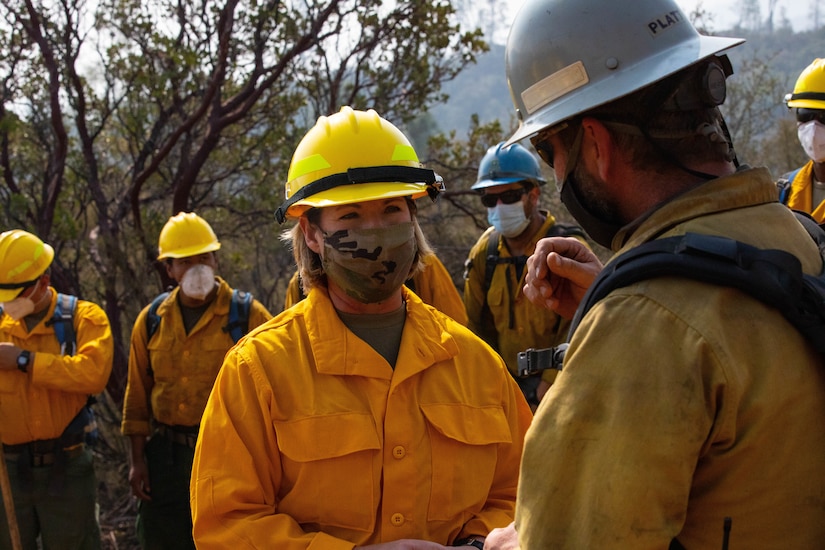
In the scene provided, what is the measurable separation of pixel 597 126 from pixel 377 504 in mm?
1298

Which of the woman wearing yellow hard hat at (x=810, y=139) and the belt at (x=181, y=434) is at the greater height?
the woman wearing yellow hard hat at (x=810, y=139)

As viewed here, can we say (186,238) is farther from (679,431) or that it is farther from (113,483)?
(679,431)

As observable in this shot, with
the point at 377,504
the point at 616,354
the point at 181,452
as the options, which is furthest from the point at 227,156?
the point at 616,354

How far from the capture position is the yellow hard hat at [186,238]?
17.5 feet

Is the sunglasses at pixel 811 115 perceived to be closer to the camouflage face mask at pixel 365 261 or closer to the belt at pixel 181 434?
the camouflage face mask at pixel 365 261

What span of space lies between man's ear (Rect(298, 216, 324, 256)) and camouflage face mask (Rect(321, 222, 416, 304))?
5 cm

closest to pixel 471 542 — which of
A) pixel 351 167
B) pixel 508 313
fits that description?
pixel 351 167

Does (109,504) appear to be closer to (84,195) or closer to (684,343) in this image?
(84,195)

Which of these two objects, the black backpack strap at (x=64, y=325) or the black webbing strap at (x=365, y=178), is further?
the black backpack strap at (x=64, y=325)

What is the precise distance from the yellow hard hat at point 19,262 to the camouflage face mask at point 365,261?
328 centimetres

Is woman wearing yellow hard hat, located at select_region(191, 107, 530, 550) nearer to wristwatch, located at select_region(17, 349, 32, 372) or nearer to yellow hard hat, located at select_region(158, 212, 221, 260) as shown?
yellow hard hat, located at select_region(158, 212, 221, 260)

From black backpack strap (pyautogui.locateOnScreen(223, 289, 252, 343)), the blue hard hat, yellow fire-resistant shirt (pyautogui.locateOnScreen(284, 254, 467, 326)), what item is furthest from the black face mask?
black backpack strap (pyautogui.locateOnScreen(223, 289, 252, 343))

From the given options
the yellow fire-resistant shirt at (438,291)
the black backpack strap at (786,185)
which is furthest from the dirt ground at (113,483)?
the black backpack strap at (786,185)

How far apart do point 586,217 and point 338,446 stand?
3.38 ft
